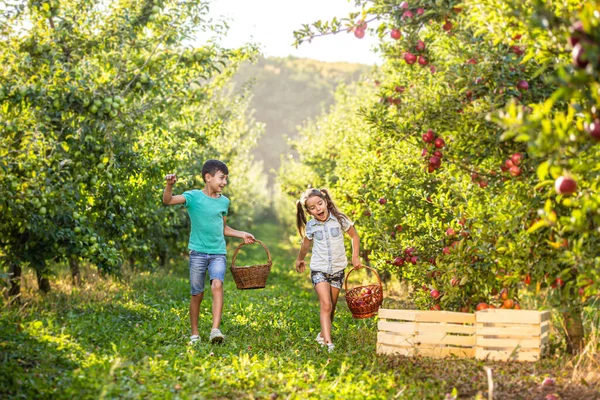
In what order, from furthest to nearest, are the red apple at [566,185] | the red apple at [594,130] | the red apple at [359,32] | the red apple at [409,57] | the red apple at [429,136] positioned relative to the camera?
the red apple at [409,57], the red apple at [359,32], the red apple at [429,136], the red apple at [566,185], the red apple at [594,130]

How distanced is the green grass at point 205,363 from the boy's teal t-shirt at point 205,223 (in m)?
0.98

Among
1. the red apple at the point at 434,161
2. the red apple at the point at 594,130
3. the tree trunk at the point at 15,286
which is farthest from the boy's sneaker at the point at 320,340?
the red apple at the point at 594,130

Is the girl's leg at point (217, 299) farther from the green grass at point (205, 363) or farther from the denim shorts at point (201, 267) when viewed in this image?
the green grass at point (205, 363)

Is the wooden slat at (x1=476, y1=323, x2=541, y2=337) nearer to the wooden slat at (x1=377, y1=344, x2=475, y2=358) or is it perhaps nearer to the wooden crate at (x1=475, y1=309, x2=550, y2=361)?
the wooden crate at (x1=475, y1=309, x2=550, y2=361)

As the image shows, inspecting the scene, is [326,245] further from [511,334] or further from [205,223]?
[511,334]

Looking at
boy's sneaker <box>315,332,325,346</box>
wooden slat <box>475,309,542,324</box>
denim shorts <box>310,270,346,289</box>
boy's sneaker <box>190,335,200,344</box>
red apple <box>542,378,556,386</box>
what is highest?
denim shorts <box>310,270,346,289</box>

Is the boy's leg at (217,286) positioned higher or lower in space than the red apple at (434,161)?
lower

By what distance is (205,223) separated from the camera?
692 cm

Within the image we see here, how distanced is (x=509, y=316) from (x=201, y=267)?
10.5 ft

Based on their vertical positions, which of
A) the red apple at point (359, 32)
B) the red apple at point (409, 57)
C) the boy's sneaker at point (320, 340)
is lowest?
the boy's sneaker at point (320, 340)

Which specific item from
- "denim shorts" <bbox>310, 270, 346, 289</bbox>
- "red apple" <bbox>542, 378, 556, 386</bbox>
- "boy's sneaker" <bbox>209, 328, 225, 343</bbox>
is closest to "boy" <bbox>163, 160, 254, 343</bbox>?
"boy's sneaker" <bbox>209, 328, 225, 343</bbox>

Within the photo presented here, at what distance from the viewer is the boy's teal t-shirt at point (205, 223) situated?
6906 millimetres

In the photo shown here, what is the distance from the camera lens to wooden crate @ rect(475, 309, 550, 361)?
5.33 meters

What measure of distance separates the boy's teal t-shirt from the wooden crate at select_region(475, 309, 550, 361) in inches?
113
